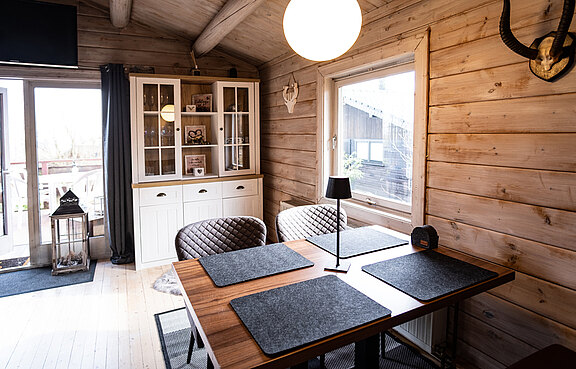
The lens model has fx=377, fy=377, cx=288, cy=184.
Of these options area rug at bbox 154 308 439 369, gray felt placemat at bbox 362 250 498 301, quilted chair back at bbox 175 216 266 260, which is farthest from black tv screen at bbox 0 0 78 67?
gray felt placemat at bbox 362 250 498 301

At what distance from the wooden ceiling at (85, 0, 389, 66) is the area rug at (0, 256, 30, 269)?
2670mm

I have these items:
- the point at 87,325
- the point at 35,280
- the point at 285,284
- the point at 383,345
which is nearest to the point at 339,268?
the point at 285,284

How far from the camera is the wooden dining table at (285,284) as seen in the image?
1068 millimetres

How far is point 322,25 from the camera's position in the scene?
5.08 feet

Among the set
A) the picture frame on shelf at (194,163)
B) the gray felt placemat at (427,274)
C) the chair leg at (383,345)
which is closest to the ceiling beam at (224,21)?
the picture frame on shelf at (194,163)

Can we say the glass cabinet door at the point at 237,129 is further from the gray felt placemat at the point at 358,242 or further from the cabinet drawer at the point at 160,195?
the gray felt placemat at the point at 358,242

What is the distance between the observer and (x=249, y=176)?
161 inches

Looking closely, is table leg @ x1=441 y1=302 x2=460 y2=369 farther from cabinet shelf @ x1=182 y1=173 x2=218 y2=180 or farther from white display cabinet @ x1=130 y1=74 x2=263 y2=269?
cabinet shelf @ x1=182 y1=173 x2=218 y2=180

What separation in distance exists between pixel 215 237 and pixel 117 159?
219cm

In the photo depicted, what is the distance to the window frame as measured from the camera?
216 cm

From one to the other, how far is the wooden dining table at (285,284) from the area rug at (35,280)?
2231 mm

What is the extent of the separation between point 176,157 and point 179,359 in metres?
2.13

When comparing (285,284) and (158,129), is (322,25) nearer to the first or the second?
(285,284)

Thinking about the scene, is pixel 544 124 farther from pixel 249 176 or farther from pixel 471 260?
pixel 249 176
